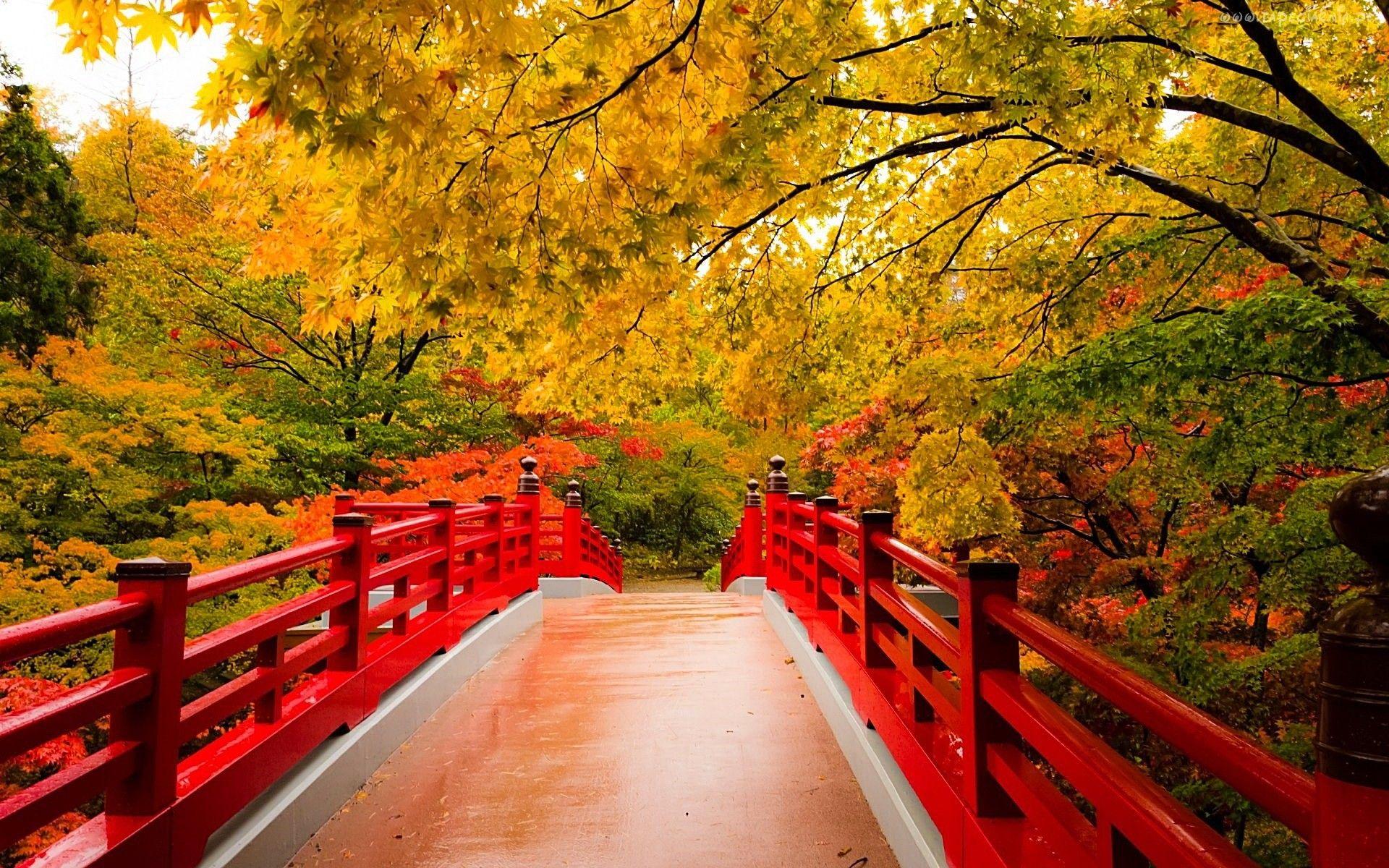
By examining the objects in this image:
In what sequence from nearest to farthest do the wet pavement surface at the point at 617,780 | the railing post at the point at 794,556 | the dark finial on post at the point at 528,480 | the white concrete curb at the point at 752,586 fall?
the wet pavement surface at the point at 617,780 → the railing post at the point at 794,556 → the dark finial on post at the point at 528,480 → the white concrete curb at the point at 752,586

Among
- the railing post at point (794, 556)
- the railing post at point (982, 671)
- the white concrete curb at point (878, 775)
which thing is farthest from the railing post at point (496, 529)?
the railing post at point (982, 671)

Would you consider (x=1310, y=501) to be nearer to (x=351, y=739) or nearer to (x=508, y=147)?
(x=508, y=147)

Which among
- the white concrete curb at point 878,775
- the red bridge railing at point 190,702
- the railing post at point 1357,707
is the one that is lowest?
the white concrete curb at point 878,775

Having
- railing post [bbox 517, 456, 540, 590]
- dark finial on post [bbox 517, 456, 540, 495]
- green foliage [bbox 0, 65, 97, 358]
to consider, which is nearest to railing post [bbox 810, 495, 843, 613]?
railing post [bbox 517, 456, 540, 590]

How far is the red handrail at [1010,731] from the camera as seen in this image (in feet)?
4.94

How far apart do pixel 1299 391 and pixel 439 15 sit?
19.0 ft

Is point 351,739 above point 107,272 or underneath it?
underneath

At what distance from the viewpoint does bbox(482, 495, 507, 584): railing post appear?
25.0ft

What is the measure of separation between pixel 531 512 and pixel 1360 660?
886 cm

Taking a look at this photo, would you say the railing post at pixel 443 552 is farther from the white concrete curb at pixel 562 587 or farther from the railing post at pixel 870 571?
the white concrete curb at pixel 562 587

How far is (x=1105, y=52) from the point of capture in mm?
4531

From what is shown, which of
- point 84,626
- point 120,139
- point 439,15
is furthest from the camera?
point 120,139

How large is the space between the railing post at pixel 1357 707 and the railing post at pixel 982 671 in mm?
1489

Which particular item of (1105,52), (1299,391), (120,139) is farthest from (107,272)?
(1299,391)
